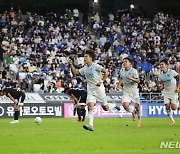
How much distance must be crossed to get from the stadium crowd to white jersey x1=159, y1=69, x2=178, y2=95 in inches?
564

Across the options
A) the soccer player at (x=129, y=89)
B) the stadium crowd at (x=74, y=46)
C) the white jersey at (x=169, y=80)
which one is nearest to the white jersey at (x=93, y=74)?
the soccer player at (x=129, y=89)

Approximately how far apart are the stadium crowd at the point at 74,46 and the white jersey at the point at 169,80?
14.3 m

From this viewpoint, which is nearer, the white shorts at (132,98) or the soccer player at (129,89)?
the soccer player at (129,89)

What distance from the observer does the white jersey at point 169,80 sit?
92.4 feet

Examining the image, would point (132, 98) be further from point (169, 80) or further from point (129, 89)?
point (169, 80)

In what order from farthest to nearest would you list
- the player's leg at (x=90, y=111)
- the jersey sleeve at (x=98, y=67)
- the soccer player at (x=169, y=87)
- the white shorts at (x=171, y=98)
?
the white shorts at (x=171, y=98)
the soccer player at (x=169, y=87)
the jersey sleeve at (x=98, y=67)
the player's leg at (x=90, y=111)

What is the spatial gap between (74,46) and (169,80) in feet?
75.8

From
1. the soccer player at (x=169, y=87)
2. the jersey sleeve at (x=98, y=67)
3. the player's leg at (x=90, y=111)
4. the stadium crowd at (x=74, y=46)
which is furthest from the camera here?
the stadium crowd at (x=74, y=46)

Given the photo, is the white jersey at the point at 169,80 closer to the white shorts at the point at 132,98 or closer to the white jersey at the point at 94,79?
the white shorts at the point at 132,98

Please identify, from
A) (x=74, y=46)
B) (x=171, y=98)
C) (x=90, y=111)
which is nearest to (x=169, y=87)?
(x=171, y=98)

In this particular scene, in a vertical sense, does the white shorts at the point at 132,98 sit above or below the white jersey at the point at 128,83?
below

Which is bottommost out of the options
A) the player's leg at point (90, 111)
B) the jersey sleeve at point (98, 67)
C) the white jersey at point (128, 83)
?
A: the player's leg at point (90, 111)

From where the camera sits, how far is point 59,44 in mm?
50344

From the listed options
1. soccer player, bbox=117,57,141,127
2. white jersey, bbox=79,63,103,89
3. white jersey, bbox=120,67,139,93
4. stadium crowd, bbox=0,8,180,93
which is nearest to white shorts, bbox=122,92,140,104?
soccer player, bbox=117,57,141,127
